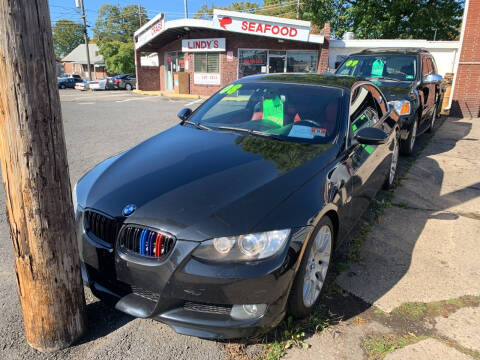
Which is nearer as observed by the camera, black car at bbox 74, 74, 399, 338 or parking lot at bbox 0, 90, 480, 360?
black car at bbox 74, 74, 399, 338

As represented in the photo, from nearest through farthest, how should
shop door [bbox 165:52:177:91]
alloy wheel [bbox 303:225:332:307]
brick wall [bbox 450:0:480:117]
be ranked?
alloy wheel [bbox 303:225:332:307]
brick wall [bbox 450:0:480:117]
shop door [bbox 165:52:177:91]

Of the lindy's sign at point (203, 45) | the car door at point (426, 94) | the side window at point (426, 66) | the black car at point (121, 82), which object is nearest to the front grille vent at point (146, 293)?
the car door at point (426, 94)

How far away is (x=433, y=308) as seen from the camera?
2.75 metres

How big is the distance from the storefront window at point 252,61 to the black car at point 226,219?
1823 centimetres

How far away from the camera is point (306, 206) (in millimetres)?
2314

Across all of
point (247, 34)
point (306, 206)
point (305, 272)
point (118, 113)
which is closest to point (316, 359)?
point (305, 272)

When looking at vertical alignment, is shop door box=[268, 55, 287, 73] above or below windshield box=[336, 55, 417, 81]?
above

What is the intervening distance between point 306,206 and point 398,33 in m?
28.4

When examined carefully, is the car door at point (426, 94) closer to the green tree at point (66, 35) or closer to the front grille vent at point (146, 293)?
the front grille vent at point (146, 293)

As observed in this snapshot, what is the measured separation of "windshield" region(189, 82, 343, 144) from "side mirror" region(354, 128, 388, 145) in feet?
0.73

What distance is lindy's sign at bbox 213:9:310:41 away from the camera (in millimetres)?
18656

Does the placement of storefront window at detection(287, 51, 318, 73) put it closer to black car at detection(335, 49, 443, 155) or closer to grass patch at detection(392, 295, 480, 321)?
black car at detection(335, 49, 443, 155)

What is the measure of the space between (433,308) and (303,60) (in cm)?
1920

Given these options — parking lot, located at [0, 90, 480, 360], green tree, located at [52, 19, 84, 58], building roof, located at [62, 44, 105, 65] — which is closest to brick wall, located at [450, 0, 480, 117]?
parking lot, located at [0, 90, 480, 360]
